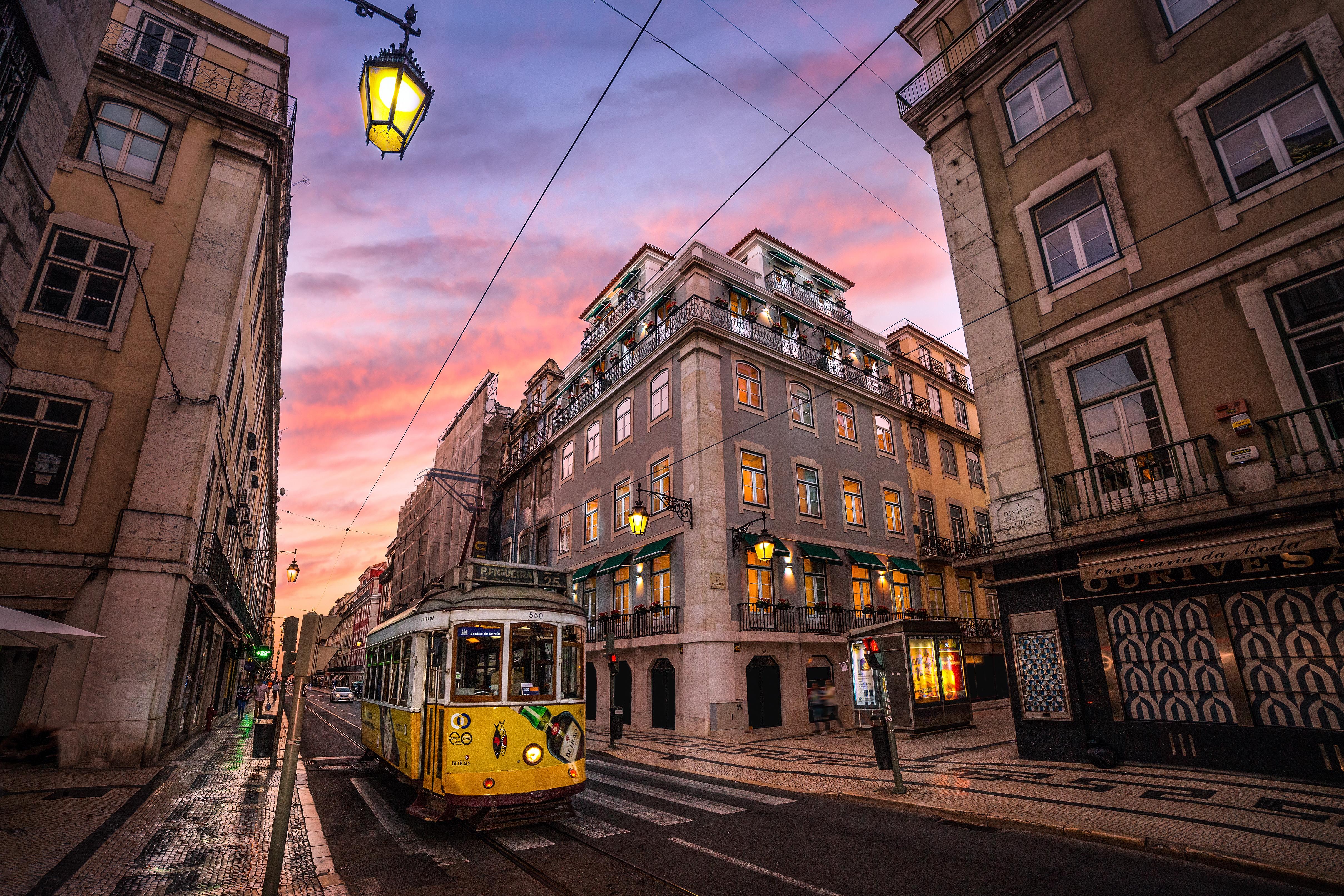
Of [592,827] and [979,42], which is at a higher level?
[979,42]

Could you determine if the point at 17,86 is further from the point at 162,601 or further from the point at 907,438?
the point at 907,438

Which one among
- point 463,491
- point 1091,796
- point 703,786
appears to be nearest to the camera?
point 1091,796

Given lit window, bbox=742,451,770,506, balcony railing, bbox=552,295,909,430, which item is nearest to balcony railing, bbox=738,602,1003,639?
lit window, bbox=742,451,770,506

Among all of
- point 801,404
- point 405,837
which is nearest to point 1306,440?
point 405,837

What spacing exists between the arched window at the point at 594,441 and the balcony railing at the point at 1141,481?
1863cm

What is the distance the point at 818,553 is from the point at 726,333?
29.1 ft

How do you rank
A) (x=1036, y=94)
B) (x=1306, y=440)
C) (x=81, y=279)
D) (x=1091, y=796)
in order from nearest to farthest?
(x=1091, y=796) → (x=1306, y=440) → (x=81, y=279) → (x=1036, y=94)

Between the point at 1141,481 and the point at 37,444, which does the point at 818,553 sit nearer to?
the point at 1141,481

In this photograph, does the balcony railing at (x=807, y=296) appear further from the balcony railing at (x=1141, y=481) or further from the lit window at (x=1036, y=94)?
the balcony railing at (x=1141, y=481)

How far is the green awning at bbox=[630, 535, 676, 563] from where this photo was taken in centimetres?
2111

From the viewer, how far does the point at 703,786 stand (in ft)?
36.7

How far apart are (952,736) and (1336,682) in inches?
380

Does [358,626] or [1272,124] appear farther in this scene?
[358,626]

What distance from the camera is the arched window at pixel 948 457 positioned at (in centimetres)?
3133
